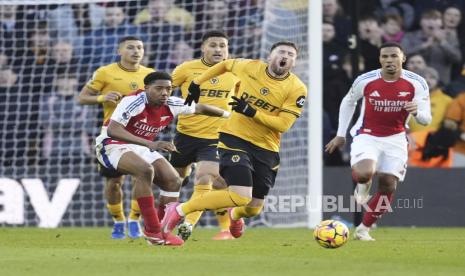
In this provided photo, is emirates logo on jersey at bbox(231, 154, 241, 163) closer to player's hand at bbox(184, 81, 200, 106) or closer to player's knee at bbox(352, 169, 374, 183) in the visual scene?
player's hand at bbox(184, 81, 200, 106)

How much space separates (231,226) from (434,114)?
467 cm

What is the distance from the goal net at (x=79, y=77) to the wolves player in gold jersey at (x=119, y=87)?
8.44 feet

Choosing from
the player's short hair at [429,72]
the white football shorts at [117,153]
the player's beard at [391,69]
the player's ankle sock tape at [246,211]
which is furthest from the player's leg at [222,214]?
the player's short hair at [429,72]

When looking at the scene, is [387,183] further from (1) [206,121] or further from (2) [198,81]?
(2) [198,81]

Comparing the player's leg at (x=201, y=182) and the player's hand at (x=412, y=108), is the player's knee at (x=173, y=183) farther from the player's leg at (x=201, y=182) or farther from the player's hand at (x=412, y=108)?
the player's hand at (x=412, y=108)

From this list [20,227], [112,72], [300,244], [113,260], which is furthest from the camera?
[20,227]

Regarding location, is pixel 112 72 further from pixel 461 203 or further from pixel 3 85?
pixel 461 203

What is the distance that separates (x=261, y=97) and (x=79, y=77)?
19.5 feet

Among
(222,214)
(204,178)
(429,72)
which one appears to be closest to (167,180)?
(204,178)

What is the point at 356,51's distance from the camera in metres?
15.0

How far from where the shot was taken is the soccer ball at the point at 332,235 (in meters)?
9.87

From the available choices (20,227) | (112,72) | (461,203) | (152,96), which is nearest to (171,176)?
(152,96)

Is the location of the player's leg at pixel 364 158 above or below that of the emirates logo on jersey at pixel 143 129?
below

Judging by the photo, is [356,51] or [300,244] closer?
[300,244]
